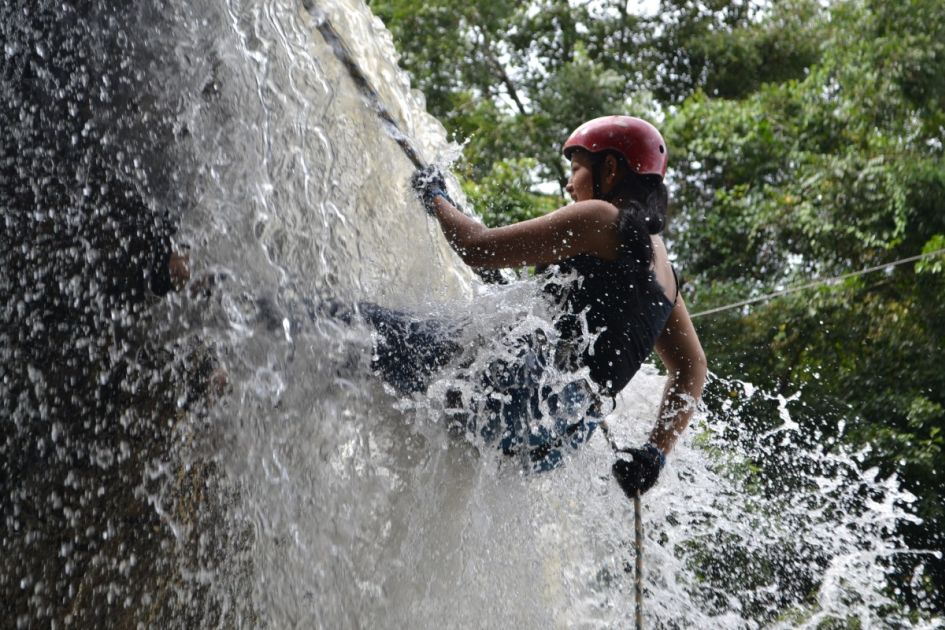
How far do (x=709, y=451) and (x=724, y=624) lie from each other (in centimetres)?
92

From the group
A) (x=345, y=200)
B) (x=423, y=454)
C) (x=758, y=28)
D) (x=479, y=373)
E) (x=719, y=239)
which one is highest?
(x=345, y=200)

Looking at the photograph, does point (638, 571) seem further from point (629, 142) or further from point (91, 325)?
point (91, 325)

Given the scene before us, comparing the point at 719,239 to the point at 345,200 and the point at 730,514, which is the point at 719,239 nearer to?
the point at 730,514

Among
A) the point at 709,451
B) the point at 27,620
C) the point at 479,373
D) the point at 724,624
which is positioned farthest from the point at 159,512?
the point at 709,451

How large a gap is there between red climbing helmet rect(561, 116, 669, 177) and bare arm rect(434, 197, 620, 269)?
27 cm

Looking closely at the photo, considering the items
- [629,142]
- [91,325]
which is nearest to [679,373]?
[629,142]

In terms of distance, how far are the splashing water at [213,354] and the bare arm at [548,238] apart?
11 centimetres

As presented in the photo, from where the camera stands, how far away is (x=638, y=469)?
2.94 m

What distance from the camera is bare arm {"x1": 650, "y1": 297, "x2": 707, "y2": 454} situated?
3.11 meters

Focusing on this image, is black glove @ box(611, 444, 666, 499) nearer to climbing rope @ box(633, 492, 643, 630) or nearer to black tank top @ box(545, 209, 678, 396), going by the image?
climbing rope @ box(633, 492, 643, 630)

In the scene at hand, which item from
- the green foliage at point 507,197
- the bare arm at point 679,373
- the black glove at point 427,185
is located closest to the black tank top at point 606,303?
the black glove at point 427,185

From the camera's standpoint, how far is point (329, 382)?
231 centimetres

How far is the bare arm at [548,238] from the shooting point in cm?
253

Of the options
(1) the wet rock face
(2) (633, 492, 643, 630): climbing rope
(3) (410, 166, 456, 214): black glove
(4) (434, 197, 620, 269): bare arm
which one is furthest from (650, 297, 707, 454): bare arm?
(1) the wet rock face
